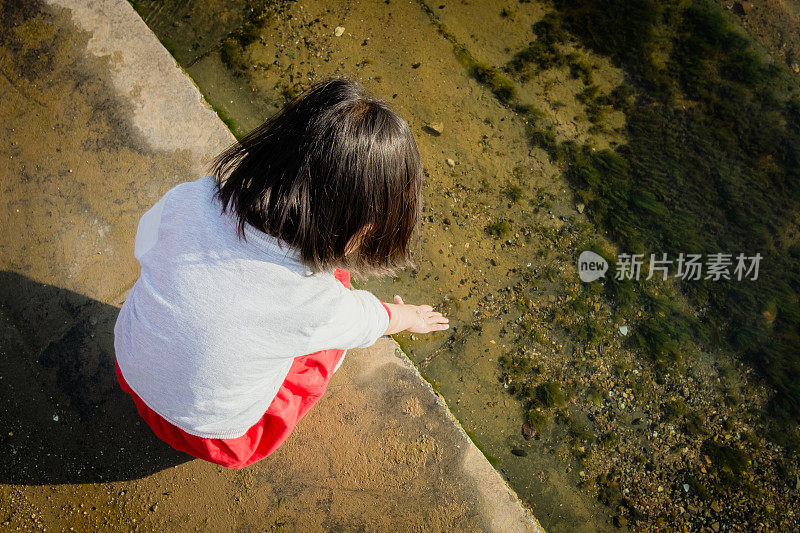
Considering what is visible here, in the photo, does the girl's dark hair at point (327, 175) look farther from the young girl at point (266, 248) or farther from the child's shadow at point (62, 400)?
the child's shadow at point (62, 400)

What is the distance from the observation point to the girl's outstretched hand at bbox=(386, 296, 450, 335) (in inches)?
72.6

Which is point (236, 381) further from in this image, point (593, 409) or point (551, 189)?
point (551, 189)

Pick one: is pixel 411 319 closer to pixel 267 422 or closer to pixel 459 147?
pixel 267 422

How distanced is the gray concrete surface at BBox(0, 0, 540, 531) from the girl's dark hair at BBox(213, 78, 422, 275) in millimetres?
1181

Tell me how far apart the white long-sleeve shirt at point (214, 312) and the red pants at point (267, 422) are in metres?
0.15

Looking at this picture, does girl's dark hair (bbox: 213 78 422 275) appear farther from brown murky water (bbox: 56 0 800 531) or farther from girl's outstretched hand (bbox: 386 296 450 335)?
brown murky water (bbox: 56 0 800 531)

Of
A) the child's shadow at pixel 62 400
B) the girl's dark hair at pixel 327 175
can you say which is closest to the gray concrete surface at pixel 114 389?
the child's shadow at pixel 62 400

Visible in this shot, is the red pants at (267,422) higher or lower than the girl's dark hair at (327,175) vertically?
lower

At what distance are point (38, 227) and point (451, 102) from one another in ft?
7.14

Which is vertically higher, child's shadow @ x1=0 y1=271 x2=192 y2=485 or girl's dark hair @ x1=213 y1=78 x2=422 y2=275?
girl's dark hair @ x1=213 y1=78 x2=422 y2=275

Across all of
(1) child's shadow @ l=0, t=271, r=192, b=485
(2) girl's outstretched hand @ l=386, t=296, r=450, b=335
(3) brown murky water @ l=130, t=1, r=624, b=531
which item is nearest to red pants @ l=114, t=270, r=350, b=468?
(2) girl's outstretched hand @ l=386, t=296, r=450, b=335

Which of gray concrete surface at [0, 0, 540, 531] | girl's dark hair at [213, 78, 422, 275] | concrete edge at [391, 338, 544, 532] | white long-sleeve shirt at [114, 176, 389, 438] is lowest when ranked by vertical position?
concrete edge at [391, 338, 544, 532]

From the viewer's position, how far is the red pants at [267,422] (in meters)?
1.44

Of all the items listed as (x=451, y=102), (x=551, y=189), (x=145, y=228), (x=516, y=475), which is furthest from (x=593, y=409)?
(x=145, y=228)
